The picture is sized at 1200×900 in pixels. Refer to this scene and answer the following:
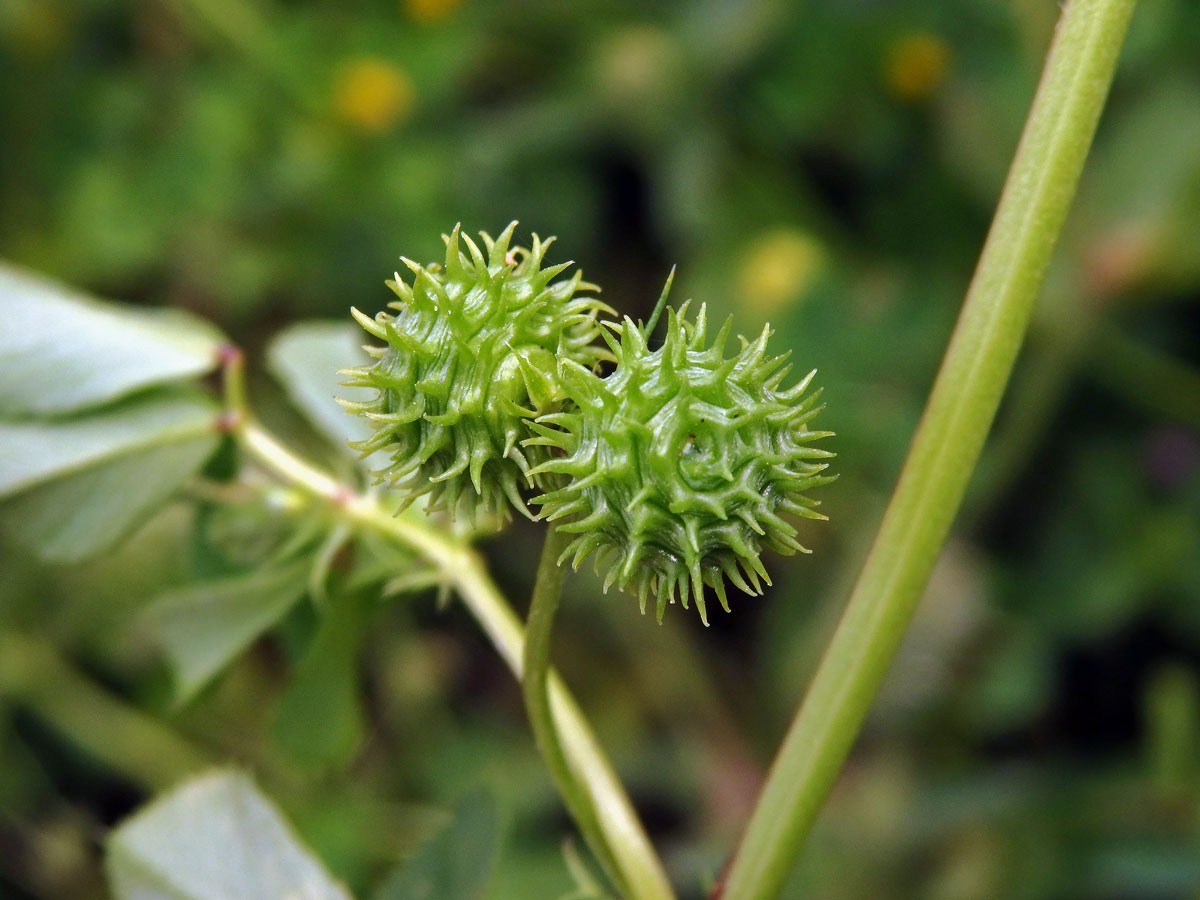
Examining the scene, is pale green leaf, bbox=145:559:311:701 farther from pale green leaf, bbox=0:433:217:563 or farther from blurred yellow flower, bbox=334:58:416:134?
blurred yellow flower, bbox=334:58:416:134

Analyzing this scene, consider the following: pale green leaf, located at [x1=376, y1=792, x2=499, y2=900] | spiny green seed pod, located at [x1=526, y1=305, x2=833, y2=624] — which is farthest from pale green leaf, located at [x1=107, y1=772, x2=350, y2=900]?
spiny green seed pod, located at [x1=526, y1=305, x2=833, y2=624]

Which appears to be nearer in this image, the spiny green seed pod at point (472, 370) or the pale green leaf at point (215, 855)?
the spiny green seed pod at point (472, 370)

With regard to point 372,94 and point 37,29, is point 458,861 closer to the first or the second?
point 372,94

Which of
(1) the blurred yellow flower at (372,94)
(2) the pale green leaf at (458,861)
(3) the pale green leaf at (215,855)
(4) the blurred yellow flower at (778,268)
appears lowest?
(3) the pale green leaf at (215,855)

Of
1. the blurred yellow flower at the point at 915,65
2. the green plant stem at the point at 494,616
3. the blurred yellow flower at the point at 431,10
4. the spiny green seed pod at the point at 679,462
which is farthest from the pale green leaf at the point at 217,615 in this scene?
the blurred yellow flower at the point at 915,65

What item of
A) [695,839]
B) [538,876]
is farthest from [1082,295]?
[538,876]

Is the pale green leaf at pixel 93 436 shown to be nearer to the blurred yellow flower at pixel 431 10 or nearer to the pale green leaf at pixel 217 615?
the pale green leaf at pixel 217 615
